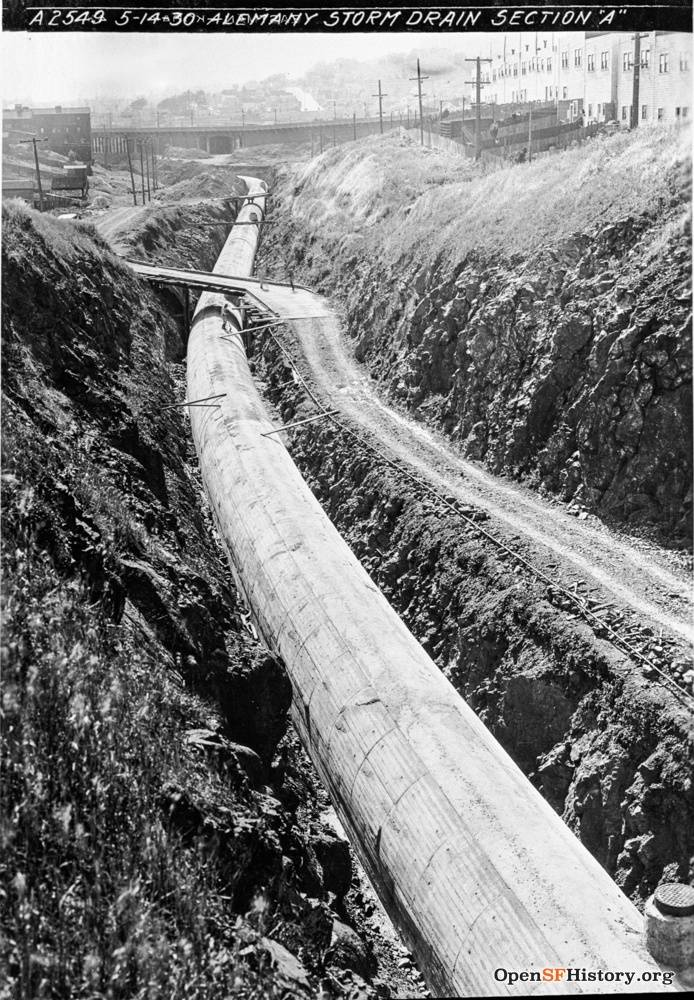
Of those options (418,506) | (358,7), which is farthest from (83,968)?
(418,506)

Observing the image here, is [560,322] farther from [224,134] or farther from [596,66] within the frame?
[224,134]

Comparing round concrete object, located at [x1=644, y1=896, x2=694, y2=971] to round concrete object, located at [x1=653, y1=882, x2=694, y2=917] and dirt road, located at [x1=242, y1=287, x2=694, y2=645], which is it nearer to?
round concrete object, located at [x1=653, y1=882, x2=694, y2=917]

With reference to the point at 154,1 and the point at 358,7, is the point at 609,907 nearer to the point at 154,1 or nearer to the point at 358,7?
the point at 358,7

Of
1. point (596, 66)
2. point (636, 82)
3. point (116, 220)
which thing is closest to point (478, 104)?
point (596, 66)

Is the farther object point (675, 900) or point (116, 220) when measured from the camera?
point (116, 220)

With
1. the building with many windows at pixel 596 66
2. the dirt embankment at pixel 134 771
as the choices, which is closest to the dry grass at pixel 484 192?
the building with many windows at pixel 596 66

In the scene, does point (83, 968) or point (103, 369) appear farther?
point (103, 369)
